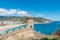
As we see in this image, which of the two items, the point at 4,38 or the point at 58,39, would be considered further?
the point at 4,38

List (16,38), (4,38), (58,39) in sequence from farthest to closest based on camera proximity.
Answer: (16,38) < (4,38) < (58,39)

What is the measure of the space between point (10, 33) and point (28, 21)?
2.82 m

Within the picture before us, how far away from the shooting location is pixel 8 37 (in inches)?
603

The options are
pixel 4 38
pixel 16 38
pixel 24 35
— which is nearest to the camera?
pixel 4 38

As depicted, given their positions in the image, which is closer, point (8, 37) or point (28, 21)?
point (8, 37)

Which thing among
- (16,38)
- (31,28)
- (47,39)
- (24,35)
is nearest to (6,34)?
(16,38)

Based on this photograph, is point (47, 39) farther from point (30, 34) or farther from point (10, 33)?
point (30, 34)

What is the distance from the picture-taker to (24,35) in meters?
17.3

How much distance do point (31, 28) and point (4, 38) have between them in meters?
4.30

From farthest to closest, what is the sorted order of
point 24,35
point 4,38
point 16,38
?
1. point 24,35
2. point 16,38
3. point 4,38

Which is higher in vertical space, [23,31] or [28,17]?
[28,17]

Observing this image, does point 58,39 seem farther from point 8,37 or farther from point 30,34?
point 30,34

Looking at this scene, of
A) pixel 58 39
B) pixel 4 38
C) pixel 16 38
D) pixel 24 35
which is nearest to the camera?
pixel 58 39

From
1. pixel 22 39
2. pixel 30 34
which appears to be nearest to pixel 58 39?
pixel 22 39
